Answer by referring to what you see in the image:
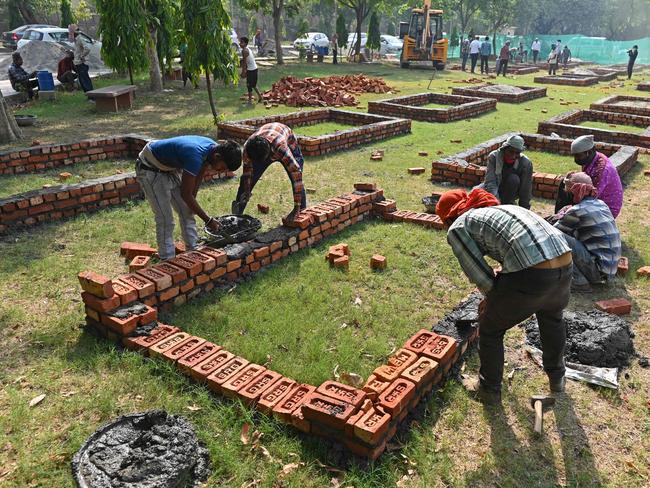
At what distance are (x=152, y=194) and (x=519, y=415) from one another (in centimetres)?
365

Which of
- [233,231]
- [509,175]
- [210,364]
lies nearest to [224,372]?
[210,364]

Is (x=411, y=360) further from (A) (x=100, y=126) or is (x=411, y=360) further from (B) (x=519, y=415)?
(A) (x=100, y=126)

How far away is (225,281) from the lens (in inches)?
184

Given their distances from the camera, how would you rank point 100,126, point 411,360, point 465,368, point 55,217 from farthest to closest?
point 100,126 < point 55,217 < point 465,368 < point 411,360

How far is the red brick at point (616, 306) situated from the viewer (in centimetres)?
439

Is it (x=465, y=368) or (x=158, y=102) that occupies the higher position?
(x=158, y=102)

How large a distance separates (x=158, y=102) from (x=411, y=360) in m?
13.1

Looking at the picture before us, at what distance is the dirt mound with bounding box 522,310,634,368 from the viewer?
3.78m

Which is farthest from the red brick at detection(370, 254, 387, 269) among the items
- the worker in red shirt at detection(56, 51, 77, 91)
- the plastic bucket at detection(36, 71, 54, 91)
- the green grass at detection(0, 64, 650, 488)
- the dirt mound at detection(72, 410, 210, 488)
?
the worker in red shirt at detection(56, 51, 77, 91)

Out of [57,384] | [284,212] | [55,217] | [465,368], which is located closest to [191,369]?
[57,384]

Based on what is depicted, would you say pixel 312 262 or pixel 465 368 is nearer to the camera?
pixel 465 368

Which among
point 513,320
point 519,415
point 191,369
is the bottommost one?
point 519,415

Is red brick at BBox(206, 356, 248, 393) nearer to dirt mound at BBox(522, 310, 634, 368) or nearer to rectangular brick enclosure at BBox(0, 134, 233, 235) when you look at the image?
dirt mound at BBox(522, 310, 634, 368)

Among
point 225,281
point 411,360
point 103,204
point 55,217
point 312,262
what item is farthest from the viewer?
point 103,204
